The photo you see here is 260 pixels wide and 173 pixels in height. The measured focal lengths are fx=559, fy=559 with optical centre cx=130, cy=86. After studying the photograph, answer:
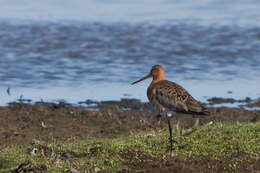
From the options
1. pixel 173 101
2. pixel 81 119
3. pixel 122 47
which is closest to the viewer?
pixel 173 101

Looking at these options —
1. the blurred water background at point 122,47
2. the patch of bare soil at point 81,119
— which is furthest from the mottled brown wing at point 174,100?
the blurred water background at point 122,47

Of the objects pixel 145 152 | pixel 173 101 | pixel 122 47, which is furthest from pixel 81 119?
pixel 122 47

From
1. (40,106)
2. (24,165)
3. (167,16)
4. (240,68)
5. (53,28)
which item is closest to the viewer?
(24,165)

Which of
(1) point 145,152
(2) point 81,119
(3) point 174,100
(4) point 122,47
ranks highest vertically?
(3) point 174,100

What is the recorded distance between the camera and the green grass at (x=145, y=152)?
742 centimetres

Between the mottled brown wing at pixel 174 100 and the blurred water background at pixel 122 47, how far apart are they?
5.30m

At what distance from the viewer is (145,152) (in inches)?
317

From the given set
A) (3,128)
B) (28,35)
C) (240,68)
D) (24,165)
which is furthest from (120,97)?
(28,35)

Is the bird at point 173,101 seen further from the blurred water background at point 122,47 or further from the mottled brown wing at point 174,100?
the blurred water background at point 122,47

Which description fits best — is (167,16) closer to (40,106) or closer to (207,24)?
(207,24)

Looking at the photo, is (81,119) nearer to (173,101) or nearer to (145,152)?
(173,101)

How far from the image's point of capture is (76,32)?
23.1 meters

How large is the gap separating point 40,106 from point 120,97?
239 centimetres

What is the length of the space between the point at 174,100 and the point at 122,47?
39.2ft
